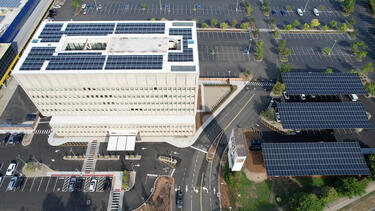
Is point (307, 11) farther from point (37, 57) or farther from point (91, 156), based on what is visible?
point (37, 57)

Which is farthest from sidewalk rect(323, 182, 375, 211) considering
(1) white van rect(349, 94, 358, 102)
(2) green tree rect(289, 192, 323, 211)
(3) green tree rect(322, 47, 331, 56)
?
(3) green tree rect(322, 47, 331, 56)

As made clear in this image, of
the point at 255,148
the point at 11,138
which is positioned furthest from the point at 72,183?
the point at 255,148

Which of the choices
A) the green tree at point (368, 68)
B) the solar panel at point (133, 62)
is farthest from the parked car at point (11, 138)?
the green tree at point (368, 68)

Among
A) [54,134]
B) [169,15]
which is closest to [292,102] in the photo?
[169,15]

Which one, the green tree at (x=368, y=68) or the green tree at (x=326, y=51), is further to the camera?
the green tree at (x=326, y=51)

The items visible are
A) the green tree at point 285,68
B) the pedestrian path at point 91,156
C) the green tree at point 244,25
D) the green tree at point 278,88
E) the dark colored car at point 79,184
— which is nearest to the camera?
the dark colored car at point 79,184

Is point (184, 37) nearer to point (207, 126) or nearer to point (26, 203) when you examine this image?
point (207, 126)

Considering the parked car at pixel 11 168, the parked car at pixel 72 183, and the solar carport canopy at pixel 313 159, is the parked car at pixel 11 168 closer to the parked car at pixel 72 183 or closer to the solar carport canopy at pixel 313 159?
the parked car at pixel 72 183
